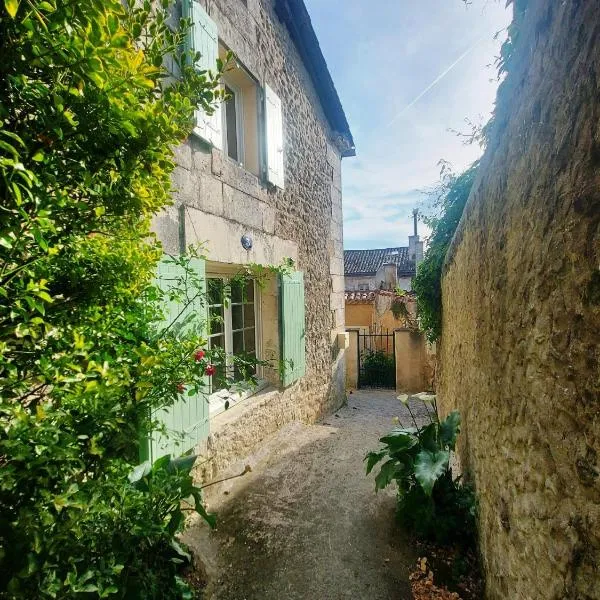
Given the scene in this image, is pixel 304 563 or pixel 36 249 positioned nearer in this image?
pixel 36 249

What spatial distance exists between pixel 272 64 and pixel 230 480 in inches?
200

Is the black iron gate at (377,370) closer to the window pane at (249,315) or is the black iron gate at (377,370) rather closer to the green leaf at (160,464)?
the window pane at (249,315)

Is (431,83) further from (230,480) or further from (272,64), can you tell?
(230,480)

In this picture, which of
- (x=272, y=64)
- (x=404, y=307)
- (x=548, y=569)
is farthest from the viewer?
(x=404, y=307)

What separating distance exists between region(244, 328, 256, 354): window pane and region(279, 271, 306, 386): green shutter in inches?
14.3

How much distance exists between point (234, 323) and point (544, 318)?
3.21 metres

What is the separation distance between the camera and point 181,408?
2.63 meters

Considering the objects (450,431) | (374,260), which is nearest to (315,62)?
(450,431)

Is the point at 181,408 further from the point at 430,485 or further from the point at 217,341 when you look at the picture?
the point at 430,485

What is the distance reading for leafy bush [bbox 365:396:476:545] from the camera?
2.22 metres

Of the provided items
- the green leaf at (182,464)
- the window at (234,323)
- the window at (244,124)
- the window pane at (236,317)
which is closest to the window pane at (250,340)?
the window at (234,323)

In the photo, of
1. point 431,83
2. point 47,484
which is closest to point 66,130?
point 47,484

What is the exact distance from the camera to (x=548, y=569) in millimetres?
1089

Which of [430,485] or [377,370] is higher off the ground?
[430,485]
